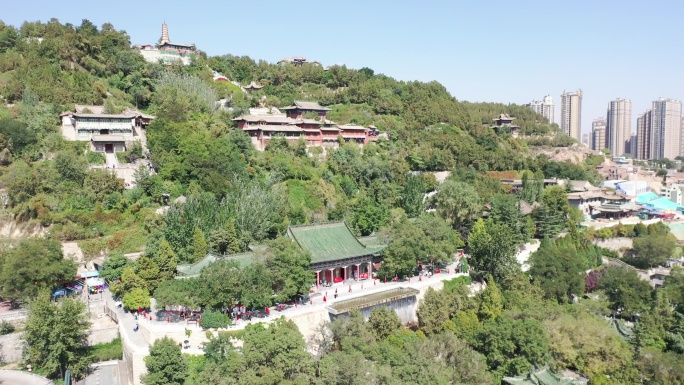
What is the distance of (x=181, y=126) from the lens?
32156 millimetres

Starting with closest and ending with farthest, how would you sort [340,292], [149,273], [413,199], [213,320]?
[213,320], [149,273], [340,292], [413,199]

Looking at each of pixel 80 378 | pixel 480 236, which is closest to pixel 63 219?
pixel 80 378

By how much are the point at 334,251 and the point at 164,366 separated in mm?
9809

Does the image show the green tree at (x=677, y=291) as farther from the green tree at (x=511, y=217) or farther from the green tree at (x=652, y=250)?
the green tree at (x=511, y=217)

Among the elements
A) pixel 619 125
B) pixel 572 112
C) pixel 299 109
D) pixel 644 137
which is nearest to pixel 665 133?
pixel 644 137

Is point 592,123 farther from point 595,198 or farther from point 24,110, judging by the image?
point 24,110

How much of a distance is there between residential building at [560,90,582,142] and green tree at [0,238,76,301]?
263 ft

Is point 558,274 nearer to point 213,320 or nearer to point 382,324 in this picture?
point 382,324

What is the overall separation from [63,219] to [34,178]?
305cm

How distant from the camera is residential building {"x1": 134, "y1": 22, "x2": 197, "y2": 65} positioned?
50.3 metres

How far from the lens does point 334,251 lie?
944 inches

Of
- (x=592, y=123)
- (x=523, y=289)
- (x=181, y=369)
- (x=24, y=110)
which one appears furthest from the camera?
(x=592, y=123)

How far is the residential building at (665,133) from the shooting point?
90.2m

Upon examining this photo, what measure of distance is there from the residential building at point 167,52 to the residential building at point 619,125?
7869cm
